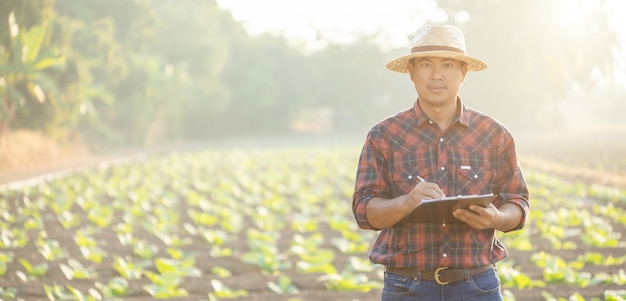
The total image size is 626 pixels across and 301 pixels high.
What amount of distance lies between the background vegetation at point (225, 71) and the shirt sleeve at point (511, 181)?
14.7 m

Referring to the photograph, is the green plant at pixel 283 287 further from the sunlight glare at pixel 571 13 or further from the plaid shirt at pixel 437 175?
the sunlight glare at pixel 571 13

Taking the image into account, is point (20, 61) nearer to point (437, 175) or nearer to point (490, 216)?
point (437, 175)

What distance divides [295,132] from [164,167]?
30886 mm

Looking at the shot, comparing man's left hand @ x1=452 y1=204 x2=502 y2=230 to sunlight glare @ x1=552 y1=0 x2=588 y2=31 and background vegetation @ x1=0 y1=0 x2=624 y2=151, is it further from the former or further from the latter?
sunlight glare @ x1=552 y1=0 x2=588 y2=31

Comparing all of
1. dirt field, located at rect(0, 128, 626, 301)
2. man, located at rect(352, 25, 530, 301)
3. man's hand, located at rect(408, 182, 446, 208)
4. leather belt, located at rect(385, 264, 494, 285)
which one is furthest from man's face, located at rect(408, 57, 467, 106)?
dirt field, located at rect(0, 128, 626, 301)

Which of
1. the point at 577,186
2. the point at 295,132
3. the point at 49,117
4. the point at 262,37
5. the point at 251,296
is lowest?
the point at 251,296

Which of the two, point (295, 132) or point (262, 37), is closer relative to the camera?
point (295, 132)

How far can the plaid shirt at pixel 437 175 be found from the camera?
292cm

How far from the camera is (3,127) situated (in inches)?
687

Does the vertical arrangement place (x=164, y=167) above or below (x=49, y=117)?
below

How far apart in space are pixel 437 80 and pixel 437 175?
338 mm

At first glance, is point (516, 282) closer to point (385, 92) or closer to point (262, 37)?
point (385, 92)

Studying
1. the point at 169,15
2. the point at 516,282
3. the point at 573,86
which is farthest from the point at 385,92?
the point at 516,282

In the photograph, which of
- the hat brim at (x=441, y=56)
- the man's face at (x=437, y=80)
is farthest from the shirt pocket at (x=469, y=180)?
the hat brim at (x=441, y=56)
